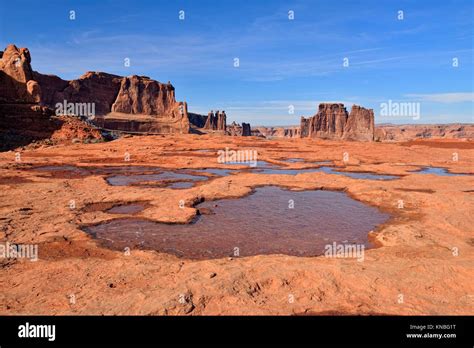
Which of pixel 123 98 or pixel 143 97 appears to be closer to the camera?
pixel 123 98

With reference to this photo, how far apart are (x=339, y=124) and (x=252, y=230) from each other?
391 feet

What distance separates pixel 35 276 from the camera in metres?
5.87

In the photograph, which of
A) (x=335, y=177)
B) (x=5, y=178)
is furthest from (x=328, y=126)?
(x=5, y=178)

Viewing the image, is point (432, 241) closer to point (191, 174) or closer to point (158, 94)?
point (191, 174)

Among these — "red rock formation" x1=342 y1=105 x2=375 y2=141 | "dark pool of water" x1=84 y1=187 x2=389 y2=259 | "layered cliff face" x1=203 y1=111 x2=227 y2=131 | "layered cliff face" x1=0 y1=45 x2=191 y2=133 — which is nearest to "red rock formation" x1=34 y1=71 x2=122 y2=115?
"layered cliff face" x1=0 y1=45 x2=191 y2=133

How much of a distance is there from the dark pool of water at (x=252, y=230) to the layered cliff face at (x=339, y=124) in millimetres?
108936

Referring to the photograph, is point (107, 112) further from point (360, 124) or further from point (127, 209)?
point (127, 209)

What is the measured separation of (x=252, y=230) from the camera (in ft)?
30.7

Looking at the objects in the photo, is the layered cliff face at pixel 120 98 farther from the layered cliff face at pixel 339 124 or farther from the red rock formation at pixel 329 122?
the layered cliff face at pixel 339 124

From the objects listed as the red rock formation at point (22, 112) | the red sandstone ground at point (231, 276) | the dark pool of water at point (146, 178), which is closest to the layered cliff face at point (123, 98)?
the red rock formation at point (22, 112)

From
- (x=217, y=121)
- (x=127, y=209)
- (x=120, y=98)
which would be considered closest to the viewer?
(x=127, y=209)

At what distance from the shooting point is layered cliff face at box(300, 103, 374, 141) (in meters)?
112

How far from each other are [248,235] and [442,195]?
906 cm

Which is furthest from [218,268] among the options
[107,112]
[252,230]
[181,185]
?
[107,112]
